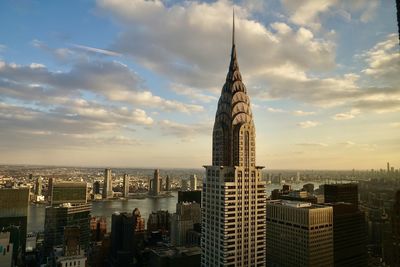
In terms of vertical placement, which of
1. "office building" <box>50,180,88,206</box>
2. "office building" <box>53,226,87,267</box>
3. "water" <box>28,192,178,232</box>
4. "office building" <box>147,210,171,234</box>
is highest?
"office building" <box>50,180,88,206</box>

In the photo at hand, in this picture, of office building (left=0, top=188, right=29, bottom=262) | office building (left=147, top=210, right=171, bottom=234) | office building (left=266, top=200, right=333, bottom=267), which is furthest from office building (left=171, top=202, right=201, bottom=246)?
office building (left=0, top=188, right=29, bottom=262)

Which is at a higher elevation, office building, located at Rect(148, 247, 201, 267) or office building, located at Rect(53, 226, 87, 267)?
office building, located at Rect(53, 226, 87, 267)

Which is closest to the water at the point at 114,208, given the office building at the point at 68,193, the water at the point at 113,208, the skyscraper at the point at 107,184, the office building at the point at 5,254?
the water at the point at 113,208

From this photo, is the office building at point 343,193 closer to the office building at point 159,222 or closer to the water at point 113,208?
the office building at point 159,222

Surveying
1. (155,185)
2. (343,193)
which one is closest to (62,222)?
(343,193)

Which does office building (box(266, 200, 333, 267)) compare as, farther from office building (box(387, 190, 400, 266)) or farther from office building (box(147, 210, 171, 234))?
office building (box(147, 210, 171, 234))

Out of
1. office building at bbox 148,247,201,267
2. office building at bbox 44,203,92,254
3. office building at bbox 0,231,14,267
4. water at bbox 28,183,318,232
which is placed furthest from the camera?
water at bbox 28,183,318,232

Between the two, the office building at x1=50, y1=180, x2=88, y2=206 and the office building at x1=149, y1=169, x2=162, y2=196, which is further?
the office building at x1=149, y1=169, x2=162, y2=196
